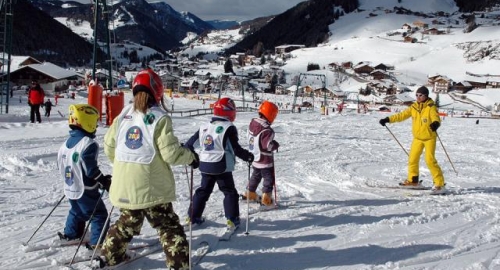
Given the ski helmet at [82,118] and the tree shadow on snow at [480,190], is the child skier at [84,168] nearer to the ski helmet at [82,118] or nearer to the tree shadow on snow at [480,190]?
the ski helmet at [82,118]

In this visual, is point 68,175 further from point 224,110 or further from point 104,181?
point 224,110

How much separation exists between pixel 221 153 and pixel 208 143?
0.17 metres

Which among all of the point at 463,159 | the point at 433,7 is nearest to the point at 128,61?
the point at 433,7

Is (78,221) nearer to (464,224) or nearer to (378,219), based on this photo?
(378,219)

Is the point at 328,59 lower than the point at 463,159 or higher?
higher

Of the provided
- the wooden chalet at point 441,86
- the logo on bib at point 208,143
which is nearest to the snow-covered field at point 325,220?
the logo on bib at point 208,143

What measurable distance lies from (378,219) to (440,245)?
927 mm

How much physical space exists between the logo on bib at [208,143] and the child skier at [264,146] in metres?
0.85

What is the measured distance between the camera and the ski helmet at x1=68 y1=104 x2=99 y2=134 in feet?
11.9

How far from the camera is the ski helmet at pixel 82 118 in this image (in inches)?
Answer: 143

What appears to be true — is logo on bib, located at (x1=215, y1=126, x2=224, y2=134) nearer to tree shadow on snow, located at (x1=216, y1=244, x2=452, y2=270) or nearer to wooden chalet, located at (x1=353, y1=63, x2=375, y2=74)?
tree shadow on snow, located at (x1=216, y1=244, x2=452, y2=270)

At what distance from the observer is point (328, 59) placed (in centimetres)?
12044

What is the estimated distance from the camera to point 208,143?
448 cm

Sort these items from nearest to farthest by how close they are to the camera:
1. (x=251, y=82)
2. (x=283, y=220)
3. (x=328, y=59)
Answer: (x=283, y=220) → (x=251, y=82) → (x=328, y=59)
